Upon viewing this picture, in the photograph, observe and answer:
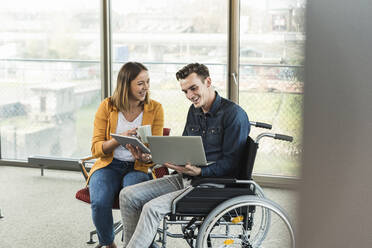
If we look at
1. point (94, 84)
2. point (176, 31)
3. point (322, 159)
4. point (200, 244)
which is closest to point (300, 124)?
point (322, 159)

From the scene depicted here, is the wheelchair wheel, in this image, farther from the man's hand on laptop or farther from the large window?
the large window

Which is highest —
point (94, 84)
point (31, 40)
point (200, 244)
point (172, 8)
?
point (172, 8)

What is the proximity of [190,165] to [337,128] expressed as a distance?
172 centimetres

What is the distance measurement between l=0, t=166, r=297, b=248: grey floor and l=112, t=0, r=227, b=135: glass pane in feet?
3.54

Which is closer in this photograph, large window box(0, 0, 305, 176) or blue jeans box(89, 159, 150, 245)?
blue jeans box(89, 159, 150, 245)

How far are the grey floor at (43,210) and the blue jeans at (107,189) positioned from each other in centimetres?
44

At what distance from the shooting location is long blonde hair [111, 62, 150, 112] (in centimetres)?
257

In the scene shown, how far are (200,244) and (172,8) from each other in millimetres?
2633

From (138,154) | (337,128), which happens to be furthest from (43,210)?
(337,128)

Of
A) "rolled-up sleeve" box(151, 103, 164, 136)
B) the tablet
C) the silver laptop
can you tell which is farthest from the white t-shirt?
the silver laptop

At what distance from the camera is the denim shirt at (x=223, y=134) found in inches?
82.7

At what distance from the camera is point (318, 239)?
0.40 meters

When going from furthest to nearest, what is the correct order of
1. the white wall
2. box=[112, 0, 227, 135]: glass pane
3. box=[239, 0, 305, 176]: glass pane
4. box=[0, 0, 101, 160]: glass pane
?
box=[0, 0, 101, 160]: glass pane < box=[112, 0, 227, 135]: glass pane < box=[239, 0, 305, 176]: glass pane < the white wall

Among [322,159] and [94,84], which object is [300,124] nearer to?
[322,159]
